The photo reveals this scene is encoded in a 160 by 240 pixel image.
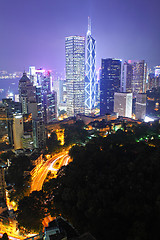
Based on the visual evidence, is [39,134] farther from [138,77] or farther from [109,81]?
[138,77]

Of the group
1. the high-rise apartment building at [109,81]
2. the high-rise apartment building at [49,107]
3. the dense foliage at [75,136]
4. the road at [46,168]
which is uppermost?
the high-rise apartment building at [109,81]

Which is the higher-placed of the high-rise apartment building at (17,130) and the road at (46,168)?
Answer: the high-rise apartment building at (17,130)

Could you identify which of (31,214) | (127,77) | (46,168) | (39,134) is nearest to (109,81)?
(127,77)

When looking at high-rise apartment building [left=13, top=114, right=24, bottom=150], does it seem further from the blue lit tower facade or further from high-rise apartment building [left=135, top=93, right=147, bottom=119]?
the blue lit tower facade

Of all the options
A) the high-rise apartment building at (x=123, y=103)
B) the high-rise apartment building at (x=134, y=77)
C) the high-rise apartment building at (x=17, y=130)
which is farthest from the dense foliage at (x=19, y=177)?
the high-rise apartment building at (x=134, y=77)

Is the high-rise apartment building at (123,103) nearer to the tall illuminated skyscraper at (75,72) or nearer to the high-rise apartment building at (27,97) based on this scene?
the tall illuminated skyscraper at (75,72)

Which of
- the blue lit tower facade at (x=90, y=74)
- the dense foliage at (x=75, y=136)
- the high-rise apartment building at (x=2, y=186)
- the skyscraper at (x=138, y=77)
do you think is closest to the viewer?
the high-rise apartment building at (x=2, y=186)

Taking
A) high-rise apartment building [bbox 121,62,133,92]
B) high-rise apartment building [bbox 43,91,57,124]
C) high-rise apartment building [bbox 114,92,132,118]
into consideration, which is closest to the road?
high-rise apartment building [bbox 43,91,57,124]

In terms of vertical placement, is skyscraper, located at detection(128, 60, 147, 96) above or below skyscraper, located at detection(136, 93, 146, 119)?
above
